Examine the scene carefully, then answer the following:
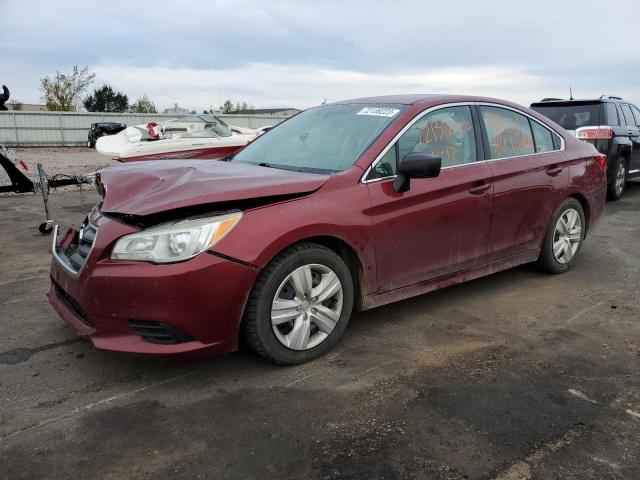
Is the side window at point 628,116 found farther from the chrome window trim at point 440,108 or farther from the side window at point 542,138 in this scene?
the side window at point 542,138

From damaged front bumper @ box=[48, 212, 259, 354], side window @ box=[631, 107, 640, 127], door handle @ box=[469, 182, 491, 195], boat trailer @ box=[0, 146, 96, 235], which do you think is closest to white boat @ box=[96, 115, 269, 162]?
boat trailer @ box=[0, 146, 96, 235]

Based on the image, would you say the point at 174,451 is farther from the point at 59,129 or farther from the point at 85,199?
the point at 59,129

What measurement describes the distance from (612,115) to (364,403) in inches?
341

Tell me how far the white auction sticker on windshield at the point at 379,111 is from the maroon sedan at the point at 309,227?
14 millimetres

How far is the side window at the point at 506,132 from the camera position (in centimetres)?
438

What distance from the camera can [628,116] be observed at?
10.2 metres

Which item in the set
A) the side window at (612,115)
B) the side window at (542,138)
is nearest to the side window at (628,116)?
the side window at (612,115)

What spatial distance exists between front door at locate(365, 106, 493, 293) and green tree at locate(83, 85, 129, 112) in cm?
5259

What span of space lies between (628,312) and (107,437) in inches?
145

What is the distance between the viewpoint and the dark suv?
930cm

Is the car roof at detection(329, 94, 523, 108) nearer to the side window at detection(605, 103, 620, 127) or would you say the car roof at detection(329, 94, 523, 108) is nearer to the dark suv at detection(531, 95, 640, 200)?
the dark suv at detection(531, 95, 640, 200)

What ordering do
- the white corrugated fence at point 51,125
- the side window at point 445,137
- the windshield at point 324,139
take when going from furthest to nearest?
the white corrugated fence at point 51,125 → the side window at point 445,137 → the windshield at point 324,139

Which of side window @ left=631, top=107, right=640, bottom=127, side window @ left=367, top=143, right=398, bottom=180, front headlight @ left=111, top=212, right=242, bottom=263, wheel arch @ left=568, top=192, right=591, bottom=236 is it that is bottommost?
wheel arch @ left=568, top=192, right=591, bottom=236

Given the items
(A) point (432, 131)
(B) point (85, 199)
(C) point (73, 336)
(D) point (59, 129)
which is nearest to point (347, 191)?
(A) point (432, 131)
